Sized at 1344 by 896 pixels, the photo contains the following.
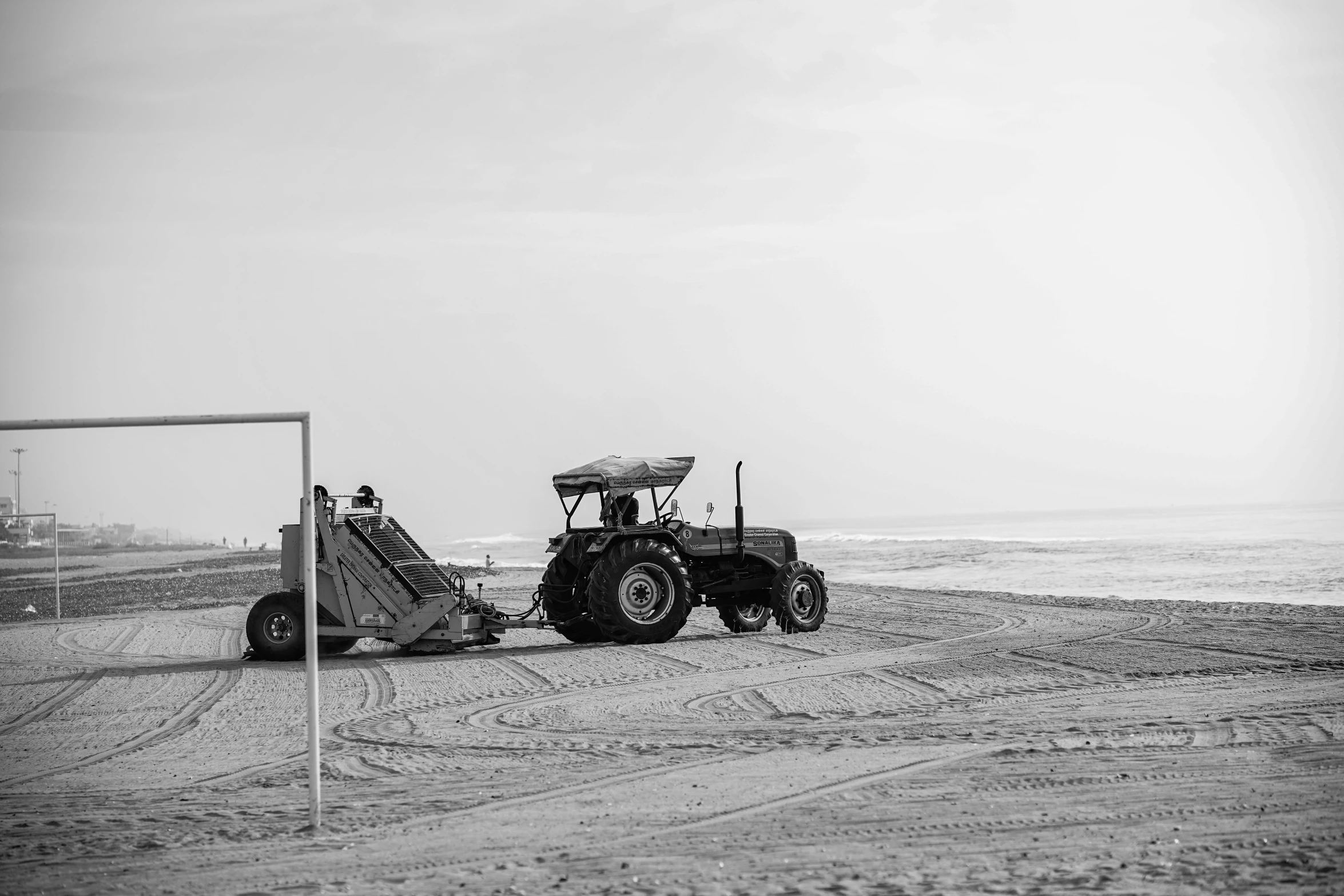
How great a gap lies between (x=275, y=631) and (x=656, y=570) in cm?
426

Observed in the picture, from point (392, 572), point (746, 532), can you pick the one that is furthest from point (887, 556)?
point (392, 572)

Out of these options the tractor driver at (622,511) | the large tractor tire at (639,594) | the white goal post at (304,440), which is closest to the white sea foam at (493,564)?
the tractor driver at (622,511)

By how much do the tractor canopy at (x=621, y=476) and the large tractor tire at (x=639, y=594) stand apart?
68 cm

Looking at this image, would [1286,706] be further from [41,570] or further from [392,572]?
[41,570]

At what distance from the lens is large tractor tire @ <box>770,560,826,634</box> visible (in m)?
15.4

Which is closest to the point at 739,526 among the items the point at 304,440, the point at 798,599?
the point at 798,599

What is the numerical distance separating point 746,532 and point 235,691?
21.4 feet

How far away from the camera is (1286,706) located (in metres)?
9.40

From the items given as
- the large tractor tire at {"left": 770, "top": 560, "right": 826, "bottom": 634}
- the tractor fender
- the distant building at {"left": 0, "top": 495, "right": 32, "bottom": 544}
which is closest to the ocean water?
the large tractor tire at {"left": 770, "top": 560, "right": 826, "bottom": 634}

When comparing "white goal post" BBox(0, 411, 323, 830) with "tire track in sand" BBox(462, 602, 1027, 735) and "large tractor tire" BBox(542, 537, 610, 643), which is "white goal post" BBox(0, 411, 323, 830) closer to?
"tire track in sand" BBox(462, 602, 1027, 735)

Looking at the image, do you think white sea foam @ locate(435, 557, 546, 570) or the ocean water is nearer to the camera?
the ocean water

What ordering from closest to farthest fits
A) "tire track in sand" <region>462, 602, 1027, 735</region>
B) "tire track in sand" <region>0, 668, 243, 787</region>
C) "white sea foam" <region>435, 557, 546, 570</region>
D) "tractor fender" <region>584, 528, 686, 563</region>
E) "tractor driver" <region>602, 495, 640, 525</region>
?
1. "tire track in sand" <region>0, 668, 243, 787</region>
2. "tire track in sand" <region>462, 602, 1027, 735</region>
3. "tractor fender" <region>584, 528, 686, 563</region>
4. "tractor driver" <region>602, 495, 640, 525</region>
5. "white sea foam" <region>435, 557, 546, 570</region>

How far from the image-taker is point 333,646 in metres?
14.1

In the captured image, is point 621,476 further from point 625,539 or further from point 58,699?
point 58,699
